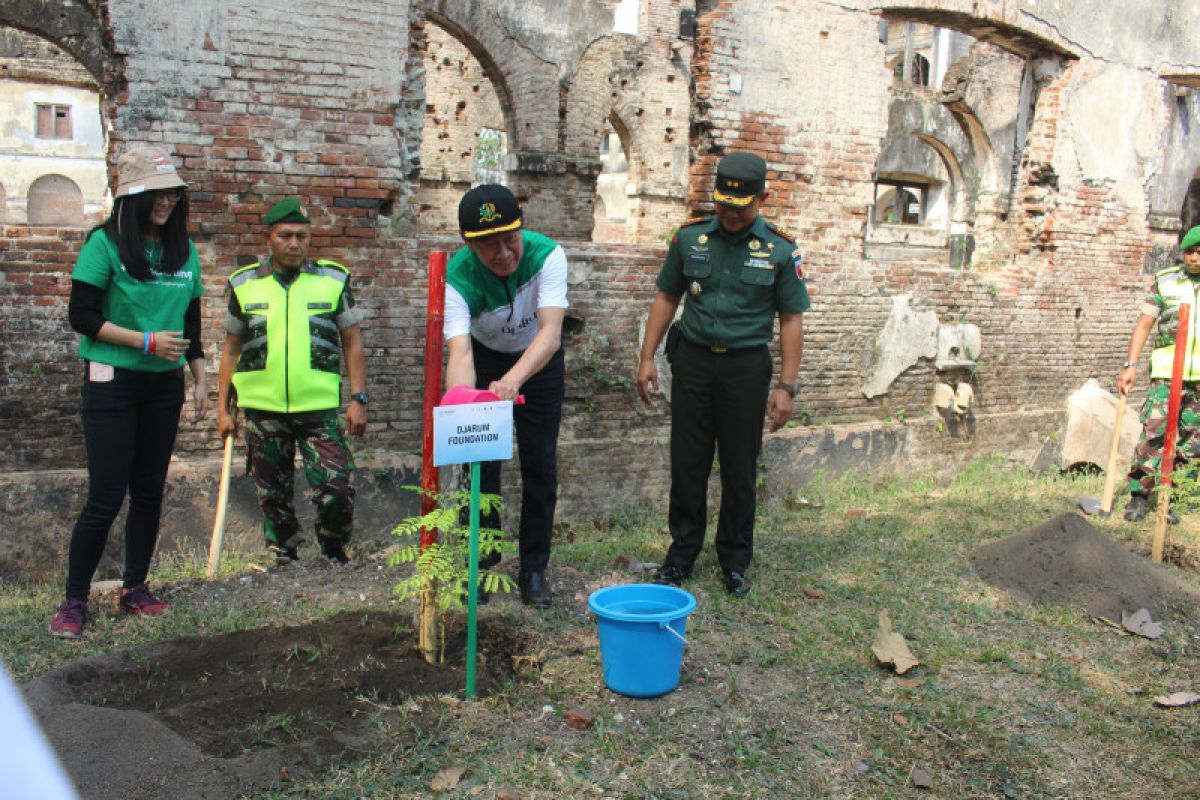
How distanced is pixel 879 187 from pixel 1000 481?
16581mm

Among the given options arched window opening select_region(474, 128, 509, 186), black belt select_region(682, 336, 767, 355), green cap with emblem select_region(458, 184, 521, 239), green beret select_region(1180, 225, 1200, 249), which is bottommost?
black belt select_region(682, 336, 767, 355)

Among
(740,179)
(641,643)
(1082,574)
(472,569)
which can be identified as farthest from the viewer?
(1082,574)

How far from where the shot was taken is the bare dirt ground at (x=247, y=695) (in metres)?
2.62

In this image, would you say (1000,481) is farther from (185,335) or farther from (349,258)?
(185,335)

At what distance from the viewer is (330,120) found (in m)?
5.59

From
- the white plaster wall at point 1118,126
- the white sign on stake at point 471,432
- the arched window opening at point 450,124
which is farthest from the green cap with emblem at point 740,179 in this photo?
the arched window opening at point 450,124

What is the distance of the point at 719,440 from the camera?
4.50 m

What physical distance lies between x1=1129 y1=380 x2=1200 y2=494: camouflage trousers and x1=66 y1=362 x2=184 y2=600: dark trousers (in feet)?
19.4

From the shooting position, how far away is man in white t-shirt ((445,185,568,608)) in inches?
137

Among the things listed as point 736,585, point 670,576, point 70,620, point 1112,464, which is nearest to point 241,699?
point 70,620

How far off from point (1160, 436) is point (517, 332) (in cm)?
487

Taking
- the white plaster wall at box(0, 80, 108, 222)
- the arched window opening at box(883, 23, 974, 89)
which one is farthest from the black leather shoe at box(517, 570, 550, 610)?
the white plaster wall at box(0, 80, 108, 222)

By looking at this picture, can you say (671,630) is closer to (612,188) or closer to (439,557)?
(439,557)

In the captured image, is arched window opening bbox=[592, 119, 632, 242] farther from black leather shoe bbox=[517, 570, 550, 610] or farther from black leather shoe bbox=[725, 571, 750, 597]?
black leather shoe bbox=[517, 570, 550, 610]
